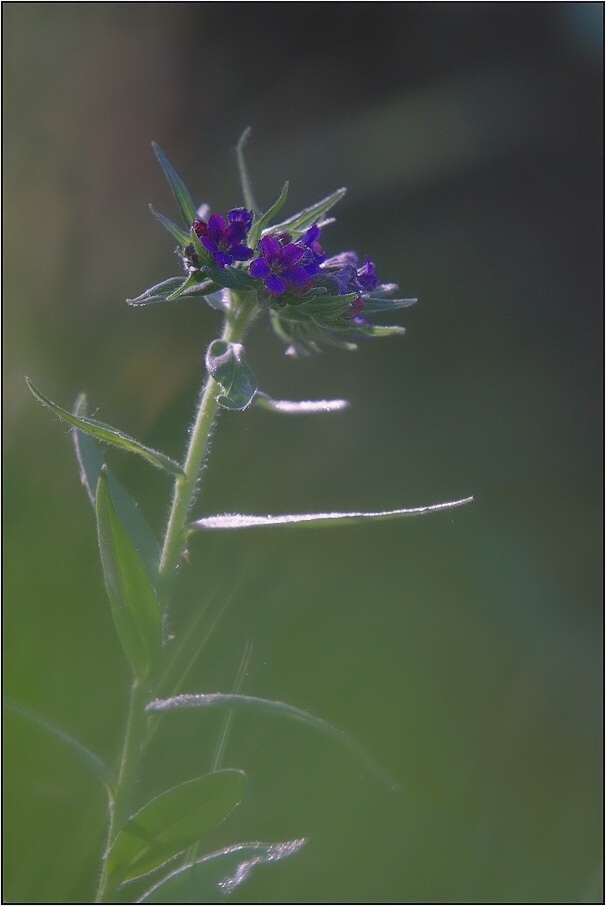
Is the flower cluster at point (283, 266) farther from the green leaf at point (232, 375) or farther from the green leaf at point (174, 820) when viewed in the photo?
the green leaf at point (174, 820)

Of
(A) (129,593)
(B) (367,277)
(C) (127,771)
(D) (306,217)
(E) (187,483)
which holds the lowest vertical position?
(C) (127,771)

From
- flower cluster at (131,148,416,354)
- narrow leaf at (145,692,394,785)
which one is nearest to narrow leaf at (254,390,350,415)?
flower cluster at (131,148,416,354)

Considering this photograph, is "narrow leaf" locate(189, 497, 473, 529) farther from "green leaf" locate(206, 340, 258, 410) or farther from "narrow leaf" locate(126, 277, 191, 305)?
"narrow leaf" locate(126, 277, 191, 305)

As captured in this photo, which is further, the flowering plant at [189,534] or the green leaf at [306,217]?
the green leaf at [306,217]

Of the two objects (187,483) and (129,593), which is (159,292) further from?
(129,593)

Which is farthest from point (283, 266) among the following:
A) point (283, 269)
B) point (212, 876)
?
point (212, 876)

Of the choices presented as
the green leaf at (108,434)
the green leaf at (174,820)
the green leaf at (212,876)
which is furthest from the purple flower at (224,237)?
the green leaf at (212,876)
